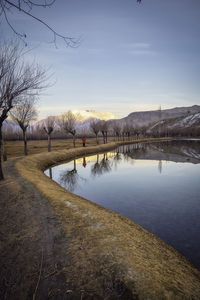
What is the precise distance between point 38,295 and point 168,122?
181m

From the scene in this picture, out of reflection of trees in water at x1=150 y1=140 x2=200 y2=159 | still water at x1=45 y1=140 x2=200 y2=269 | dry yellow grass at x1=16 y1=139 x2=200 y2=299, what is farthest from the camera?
reflection of trees in water at x1=150 y1=140 x2=200 y2=159

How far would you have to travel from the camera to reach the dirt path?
2.80 meters

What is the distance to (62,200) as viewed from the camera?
23.3ft

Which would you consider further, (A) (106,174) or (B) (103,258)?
(A) (106,174)

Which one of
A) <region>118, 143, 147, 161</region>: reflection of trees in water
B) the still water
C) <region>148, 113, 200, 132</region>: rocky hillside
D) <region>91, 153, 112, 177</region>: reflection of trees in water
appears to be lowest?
the still water

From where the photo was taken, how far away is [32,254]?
370cm

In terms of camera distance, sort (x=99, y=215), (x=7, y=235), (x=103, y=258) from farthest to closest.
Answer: (x=99, y=215), (x=7, y=235), (x=103, y=258)

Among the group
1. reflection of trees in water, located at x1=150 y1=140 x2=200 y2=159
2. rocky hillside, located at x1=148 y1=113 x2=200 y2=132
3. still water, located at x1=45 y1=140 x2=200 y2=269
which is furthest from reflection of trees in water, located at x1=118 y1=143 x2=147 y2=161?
rocky hillside, located at x1=148 y1=113 x2=200 y2=132

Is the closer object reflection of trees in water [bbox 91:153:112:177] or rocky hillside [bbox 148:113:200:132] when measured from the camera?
reflection of trees in water [bbox 91:153:112:177]

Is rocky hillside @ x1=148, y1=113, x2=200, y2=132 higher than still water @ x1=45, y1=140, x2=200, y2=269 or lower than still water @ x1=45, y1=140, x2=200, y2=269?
higher

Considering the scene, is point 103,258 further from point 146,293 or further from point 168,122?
point 168,122

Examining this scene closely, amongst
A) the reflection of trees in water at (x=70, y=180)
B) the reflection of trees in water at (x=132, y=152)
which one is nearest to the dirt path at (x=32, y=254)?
the reflection of trees in water at (x=70, y=180)

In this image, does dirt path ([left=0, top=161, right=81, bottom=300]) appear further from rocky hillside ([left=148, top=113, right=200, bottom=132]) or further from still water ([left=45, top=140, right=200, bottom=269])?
rocky hillside ([left=148, top=113, right=200, bottom=132])

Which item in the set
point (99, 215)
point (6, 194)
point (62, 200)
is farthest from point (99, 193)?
point (6, 194)
